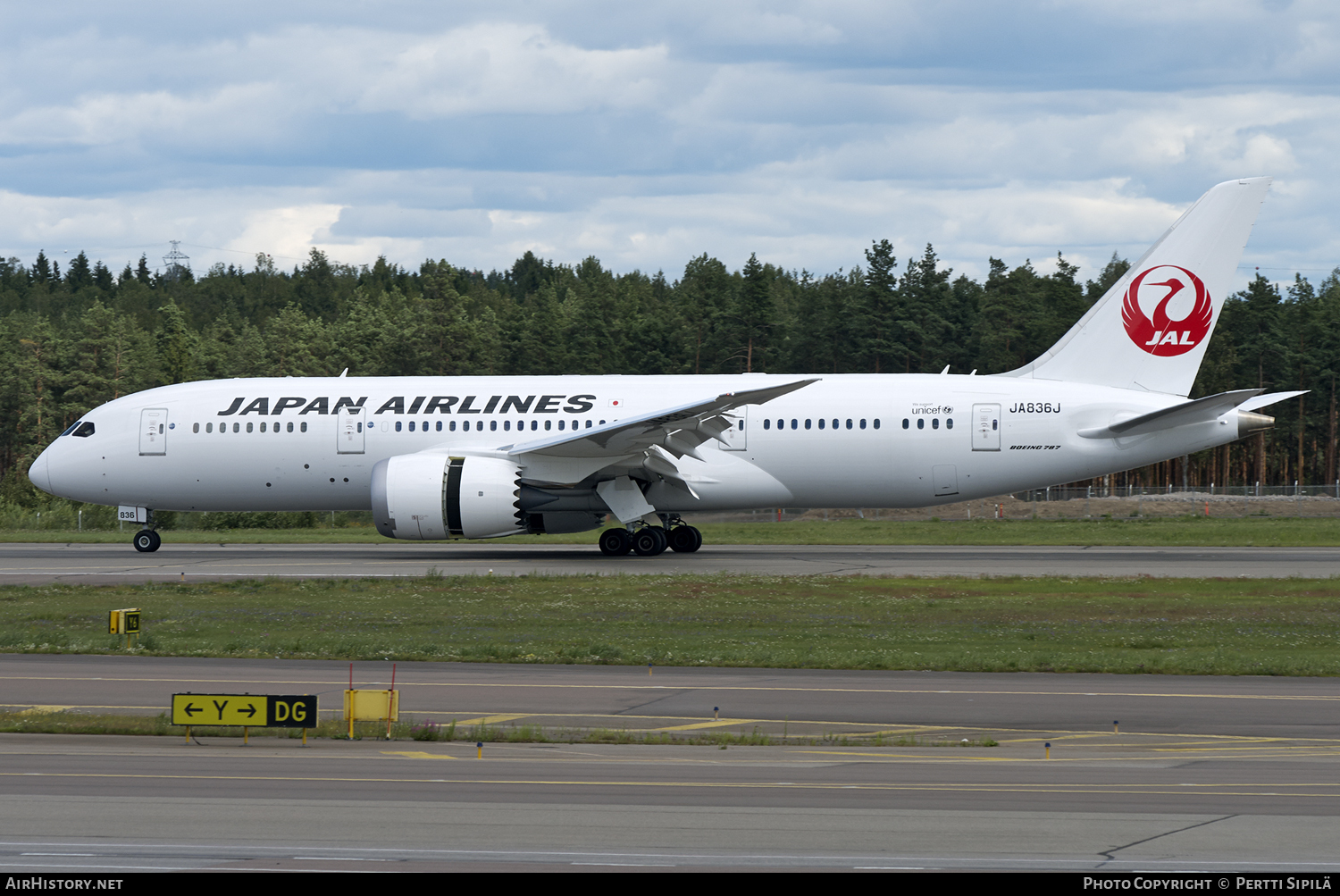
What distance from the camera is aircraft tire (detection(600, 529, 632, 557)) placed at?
30516 millimetres

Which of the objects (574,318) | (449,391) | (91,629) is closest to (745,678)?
(91,629)

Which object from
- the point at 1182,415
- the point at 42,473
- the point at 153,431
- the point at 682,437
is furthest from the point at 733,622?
the point at 42,473

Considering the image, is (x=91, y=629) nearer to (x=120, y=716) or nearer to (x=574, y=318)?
(x=120, y=716)

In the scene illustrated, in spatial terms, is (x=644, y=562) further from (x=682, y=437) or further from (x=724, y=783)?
(x=724, y=783)

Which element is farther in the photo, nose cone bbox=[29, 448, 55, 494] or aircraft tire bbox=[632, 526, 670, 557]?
nose cone bbox=[29, 448, 55, 494]

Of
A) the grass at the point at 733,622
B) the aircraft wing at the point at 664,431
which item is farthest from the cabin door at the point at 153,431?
the aircraft wing at the point at 664,431

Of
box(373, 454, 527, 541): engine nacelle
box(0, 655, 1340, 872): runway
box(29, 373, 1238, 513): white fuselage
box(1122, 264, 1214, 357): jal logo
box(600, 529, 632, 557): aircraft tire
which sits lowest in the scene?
box(0, 655, 1340, 872): runway

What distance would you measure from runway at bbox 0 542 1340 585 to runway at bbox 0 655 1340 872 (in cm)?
1196

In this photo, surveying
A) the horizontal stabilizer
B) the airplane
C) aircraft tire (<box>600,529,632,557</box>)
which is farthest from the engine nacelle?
the horizontal stabilizer

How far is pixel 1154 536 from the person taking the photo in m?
37.8

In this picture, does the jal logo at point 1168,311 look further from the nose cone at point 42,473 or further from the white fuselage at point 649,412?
the nose cone at point 42,473

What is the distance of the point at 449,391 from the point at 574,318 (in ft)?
225

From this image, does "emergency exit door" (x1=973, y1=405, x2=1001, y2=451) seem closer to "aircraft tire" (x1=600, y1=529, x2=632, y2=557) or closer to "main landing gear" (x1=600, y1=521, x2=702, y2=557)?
"main landing gear" (x1=600, y1=521, x2=702, y2=557)

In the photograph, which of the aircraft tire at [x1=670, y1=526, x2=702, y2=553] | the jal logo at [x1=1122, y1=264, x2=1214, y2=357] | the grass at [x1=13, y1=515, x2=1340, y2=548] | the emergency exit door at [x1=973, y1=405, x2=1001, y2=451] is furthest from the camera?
the grass at [x1=13, y1=515, x2=1340, y2=548]
